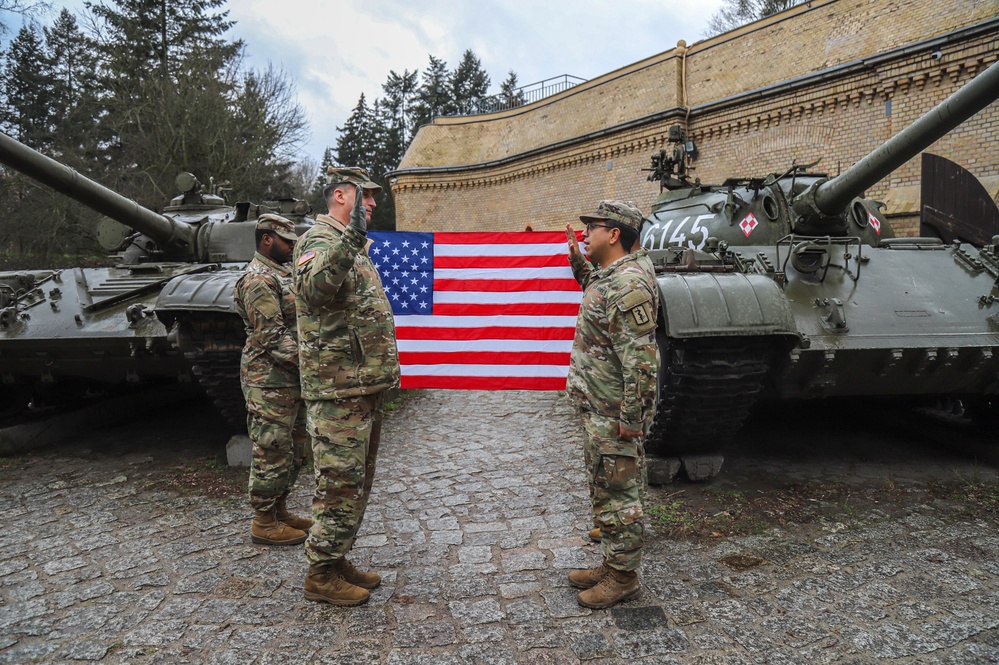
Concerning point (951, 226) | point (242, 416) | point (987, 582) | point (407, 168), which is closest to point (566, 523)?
point (987, 582)

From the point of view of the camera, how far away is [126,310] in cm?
541

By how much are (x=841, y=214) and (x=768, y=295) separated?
2063 millimetres

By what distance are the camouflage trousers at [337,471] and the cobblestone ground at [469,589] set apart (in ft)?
1.14

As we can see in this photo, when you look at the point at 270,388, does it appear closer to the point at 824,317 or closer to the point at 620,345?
the point at 620,345

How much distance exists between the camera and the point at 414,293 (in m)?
6.59

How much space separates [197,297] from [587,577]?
3.32 m

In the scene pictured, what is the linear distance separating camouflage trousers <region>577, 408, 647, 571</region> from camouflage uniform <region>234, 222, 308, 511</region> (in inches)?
71.6

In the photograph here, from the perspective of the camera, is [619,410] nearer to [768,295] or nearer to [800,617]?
[800,617]

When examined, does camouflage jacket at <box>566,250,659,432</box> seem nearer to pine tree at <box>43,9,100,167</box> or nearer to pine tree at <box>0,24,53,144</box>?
pine tree at <box>43,9,100,167</box>

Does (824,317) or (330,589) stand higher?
(824,317)

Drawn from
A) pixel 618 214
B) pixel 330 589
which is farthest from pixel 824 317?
pixel 330 589

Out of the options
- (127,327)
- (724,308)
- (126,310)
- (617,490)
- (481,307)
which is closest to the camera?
(617,490)

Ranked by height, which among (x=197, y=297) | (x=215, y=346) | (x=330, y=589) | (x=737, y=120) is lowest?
(x=330, y=589)

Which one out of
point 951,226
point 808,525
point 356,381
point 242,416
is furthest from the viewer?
point 951,226
